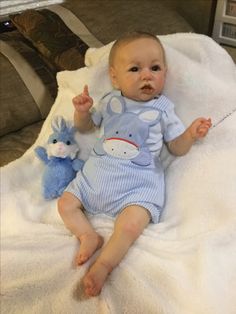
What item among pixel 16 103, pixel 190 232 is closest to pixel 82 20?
pixel 16 103

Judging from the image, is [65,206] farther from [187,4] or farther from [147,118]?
[187,4]

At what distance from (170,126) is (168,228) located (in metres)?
Result: 0.31

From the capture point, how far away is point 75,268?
98cm

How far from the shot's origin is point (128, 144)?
1170 mm

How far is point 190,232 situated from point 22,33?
111cm

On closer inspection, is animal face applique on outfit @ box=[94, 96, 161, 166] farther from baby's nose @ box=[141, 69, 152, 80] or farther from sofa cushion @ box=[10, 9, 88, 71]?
sofa cushion @ box=[10, 9, 88, 71]

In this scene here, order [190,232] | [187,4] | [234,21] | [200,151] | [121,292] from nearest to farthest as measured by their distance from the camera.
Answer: [121,292], [190,232], [200,151], [234,21], [187,4]

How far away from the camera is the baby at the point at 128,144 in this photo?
1.08m

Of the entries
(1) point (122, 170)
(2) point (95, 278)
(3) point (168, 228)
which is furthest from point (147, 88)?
(2) point (95, 278)

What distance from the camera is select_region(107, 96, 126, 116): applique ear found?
123cm

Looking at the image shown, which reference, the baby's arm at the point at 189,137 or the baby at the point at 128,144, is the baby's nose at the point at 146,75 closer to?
the baby at the point at 128,144

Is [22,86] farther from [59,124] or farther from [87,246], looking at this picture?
[87,246]

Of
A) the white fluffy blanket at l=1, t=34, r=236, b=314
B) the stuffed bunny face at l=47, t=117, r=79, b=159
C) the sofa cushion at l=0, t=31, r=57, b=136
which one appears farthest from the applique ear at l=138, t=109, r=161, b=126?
the sofa cushion at l=0, t=31, r=57, b=136

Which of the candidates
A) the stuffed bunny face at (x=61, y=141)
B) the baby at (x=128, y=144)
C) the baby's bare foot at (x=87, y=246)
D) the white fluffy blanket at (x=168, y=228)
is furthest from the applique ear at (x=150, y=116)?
the baby's bare foot at (x=87, y=246)
